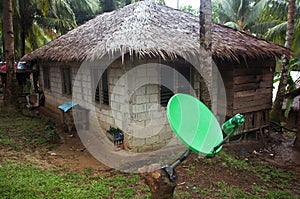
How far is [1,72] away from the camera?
11781 millimetres

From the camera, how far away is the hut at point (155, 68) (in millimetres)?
5176

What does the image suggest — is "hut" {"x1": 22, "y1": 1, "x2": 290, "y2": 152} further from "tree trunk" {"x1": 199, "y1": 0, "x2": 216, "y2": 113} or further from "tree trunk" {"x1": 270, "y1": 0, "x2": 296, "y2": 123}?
"tree trunk" {"x1": 270, "y1": 0, "x2": 296, "y2": 123}

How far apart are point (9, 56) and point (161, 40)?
613 centimetres

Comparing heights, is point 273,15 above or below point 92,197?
above

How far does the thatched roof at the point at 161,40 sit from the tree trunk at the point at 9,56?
70.5 inches

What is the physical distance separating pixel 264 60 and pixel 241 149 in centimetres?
269

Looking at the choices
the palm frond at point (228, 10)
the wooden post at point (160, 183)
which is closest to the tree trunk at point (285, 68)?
the wooden post at point (160, 183)

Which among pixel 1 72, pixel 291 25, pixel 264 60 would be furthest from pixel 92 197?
pixel 1 72

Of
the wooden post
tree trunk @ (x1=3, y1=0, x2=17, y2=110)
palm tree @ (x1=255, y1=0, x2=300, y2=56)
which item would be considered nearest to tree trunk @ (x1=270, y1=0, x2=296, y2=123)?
palm tree @ (x1=255, y1=0, x2=300, y2=56)

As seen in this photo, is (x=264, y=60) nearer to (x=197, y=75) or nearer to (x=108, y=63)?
(x=197, y=75)

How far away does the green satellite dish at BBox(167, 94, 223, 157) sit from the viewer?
6.78ft

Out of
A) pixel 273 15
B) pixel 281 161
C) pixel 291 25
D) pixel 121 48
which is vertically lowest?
pixel 281 161

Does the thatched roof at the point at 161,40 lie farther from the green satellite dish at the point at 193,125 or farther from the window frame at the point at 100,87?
the green satellite dish at the point at 193,125

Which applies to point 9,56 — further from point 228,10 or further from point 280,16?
point 228,10
